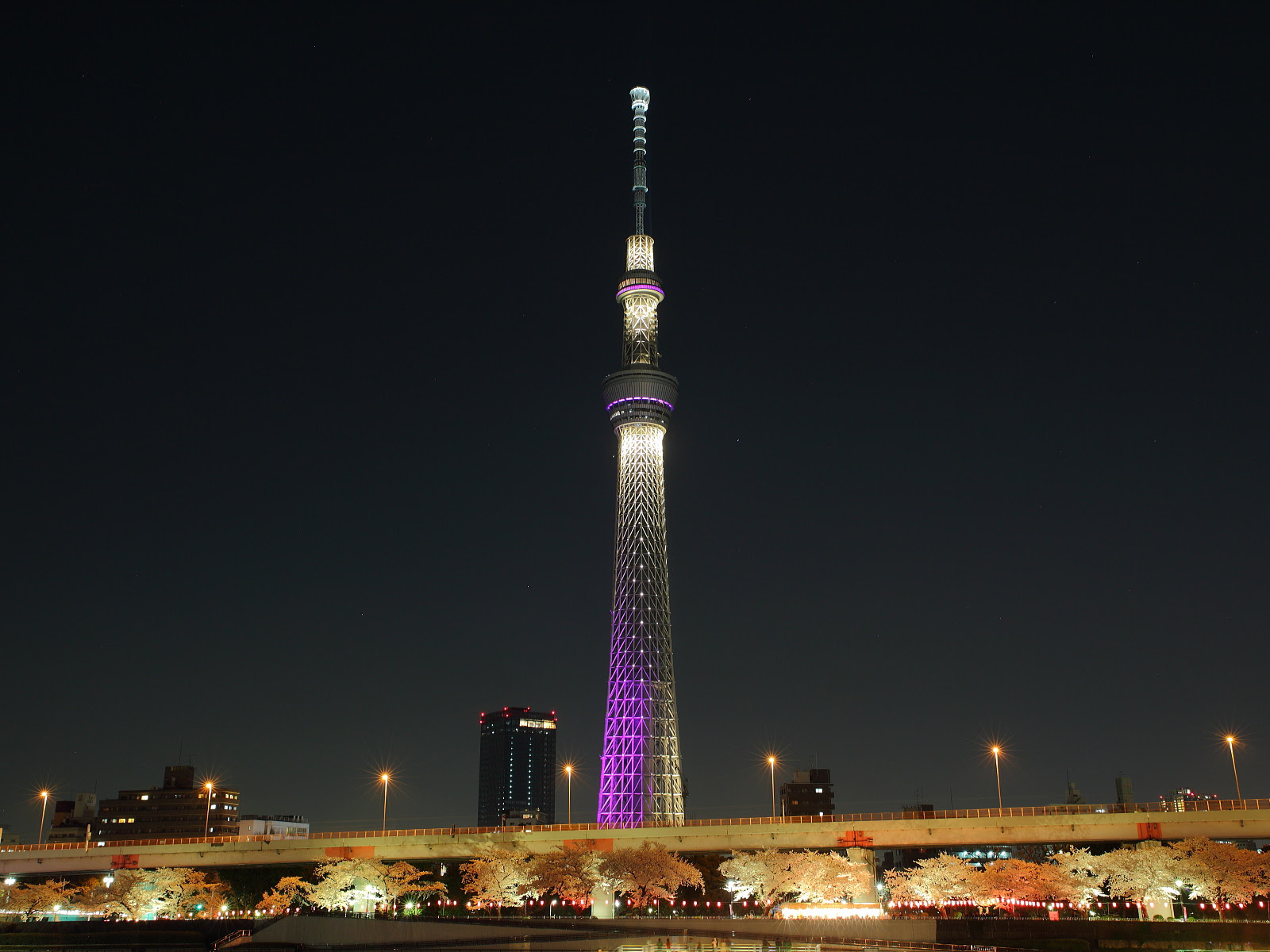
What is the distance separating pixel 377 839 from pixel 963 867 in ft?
167

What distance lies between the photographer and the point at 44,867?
112 meters

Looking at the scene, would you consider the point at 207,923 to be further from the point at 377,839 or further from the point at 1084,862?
the point at 1084,862

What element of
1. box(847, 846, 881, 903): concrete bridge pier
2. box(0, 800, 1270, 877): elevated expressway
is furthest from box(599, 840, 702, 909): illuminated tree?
box(847, 846, 881, 903): concrete bridge pier

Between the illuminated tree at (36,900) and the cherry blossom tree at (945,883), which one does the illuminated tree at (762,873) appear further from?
the illuminated tree at (36,900)

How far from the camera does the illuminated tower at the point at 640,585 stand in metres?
146

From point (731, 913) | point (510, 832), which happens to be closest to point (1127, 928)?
point (731, 913)

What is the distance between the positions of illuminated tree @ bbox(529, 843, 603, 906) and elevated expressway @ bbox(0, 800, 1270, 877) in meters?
5.54

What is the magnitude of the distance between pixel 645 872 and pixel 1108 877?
1469 inches

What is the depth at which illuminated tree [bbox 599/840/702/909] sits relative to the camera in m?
88.9

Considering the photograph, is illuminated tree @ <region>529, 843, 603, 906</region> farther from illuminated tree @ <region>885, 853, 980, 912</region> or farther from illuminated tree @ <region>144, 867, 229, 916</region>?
illuminated tree @ <region>144, 867, 229, 916</region>

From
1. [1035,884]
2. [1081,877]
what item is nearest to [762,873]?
[1035,884]

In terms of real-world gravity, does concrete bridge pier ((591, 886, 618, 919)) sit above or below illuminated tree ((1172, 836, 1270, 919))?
below

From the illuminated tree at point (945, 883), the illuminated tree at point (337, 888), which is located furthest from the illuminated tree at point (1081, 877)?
the illuminated tree at point (337, 888)

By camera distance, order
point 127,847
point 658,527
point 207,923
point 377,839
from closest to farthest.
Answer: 1. point 207,923
2. point 377,839
3. point 127,847
4. point 658,527
